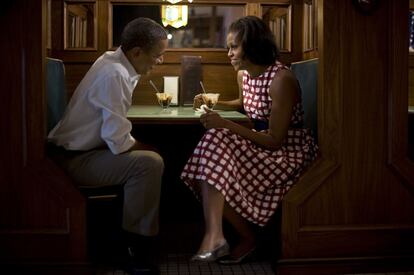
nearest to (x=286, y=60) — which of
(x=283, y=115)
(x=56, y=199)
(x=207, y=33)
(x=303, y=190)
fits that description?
(x=283, y=115)

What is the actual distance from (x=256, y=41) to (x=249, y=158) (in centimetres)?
60

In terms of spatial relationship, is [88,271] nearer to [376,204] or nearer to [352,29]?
[376,204]

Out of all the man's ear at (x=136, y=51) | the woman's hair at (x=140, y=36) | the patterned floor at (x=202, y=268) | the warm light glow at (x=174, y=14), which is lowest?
the patterned floor at (x=202, y=268)

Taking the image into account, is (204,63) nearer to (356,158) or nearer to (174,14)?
(174,14)

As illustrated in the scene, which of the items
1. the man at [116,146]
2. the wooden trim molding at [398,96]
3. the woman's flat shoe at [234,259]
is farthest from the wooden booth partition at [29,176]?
the wooden trim molding at [398,96]

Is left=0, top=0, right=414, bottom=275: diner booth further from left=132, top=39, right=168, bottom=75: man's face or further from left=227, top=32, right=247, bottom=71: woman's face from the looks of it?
left=227, top=32, right=247, bottom=71: woman's face

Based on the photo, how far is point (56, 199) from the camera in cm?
245

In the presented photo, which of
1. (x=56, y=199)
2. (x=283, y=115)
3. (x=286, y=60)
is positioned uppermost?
(x=286, y=60)

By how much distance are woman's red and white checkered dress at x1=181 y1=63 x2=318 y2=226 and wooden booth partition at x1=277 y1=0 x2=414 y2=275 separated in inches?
4.9

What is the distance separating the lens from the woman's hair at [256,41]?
9.23ft

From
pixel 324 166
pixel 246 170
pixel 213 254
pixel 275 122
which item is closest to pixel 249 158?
pixel 246 170

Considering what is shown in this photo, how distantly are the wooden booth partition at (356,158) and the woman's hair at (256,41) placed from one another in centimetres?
35

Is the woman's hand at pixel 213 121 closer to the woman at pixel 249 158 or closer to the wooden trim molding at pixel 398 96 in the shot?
the woman at pixel 249 158

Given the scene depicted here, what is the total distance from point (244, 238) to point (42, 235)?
96 centimetres
